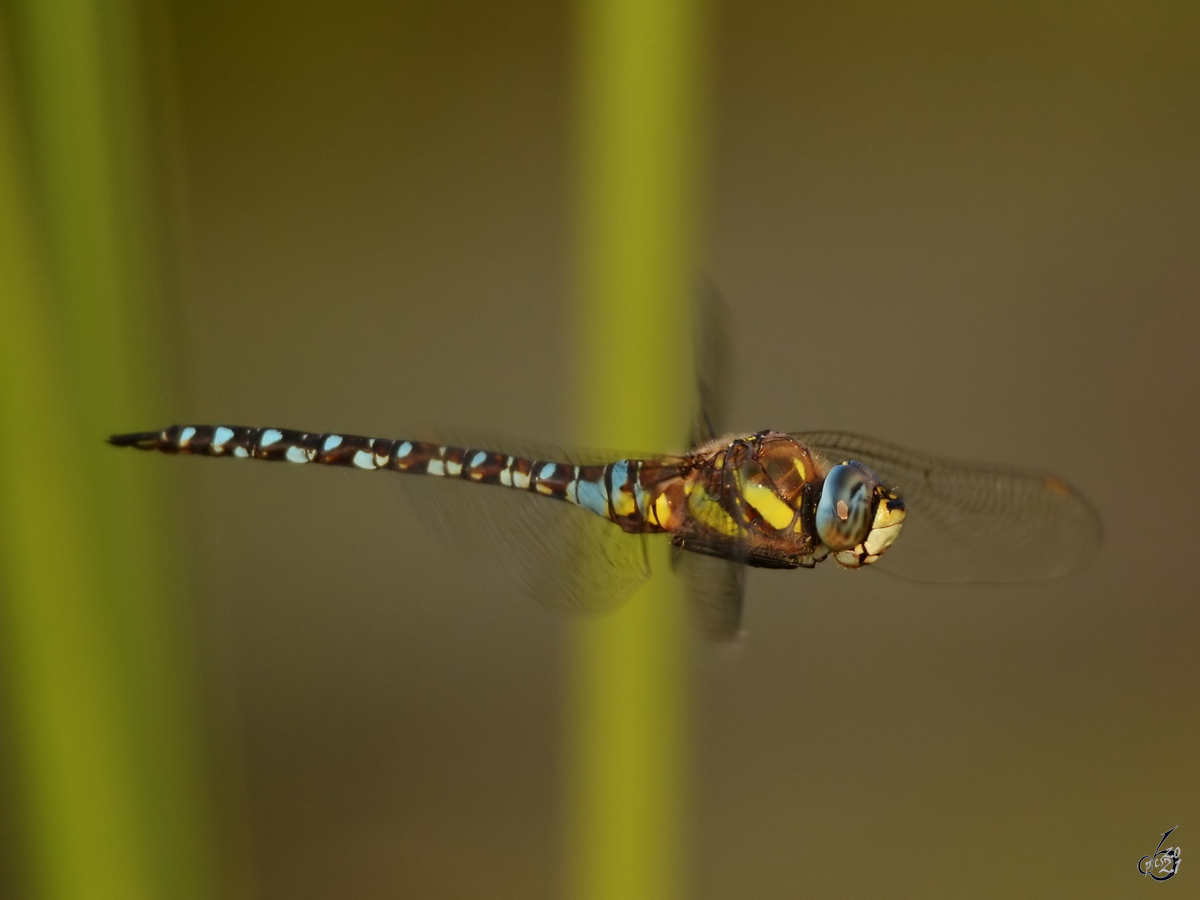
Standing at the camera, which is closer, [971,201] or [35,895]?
[35,895]

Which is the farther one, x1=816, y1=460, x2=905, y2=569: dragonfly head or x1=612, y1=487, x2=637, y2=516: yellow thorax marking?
x1=612, y1=487, x2=637, y2=516: yellow thorax marking

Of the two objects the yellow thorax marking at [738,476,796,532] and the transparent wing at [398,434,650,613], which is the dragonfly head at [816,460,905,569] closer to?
the yellow thorax marking at [738,476,796,532]

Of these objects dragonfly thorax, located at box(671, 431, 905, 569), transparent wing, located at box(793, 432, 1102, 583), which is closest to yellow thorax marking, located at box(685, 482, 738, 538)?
dragonfly thorax, located at box(671, 431, 905, 569)

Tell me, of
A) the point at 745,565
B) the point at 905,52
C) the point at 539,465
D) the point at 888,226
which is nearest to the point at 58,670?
the point at 539,465

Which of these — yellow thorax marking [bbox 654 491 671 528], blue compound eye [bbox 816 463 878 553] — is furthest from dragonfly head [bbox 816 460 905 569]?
yellow thorax marking [bbox 654 491 671 528]

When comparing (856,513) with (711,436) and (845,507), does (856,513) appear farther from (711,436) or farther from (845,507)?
(711,436)

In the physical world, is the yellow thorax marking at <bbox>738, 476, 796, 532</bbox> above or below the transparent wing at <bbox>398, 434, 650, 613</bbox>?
above

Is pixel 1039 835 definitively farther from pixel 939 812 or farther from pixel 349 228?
pixel 349 228
